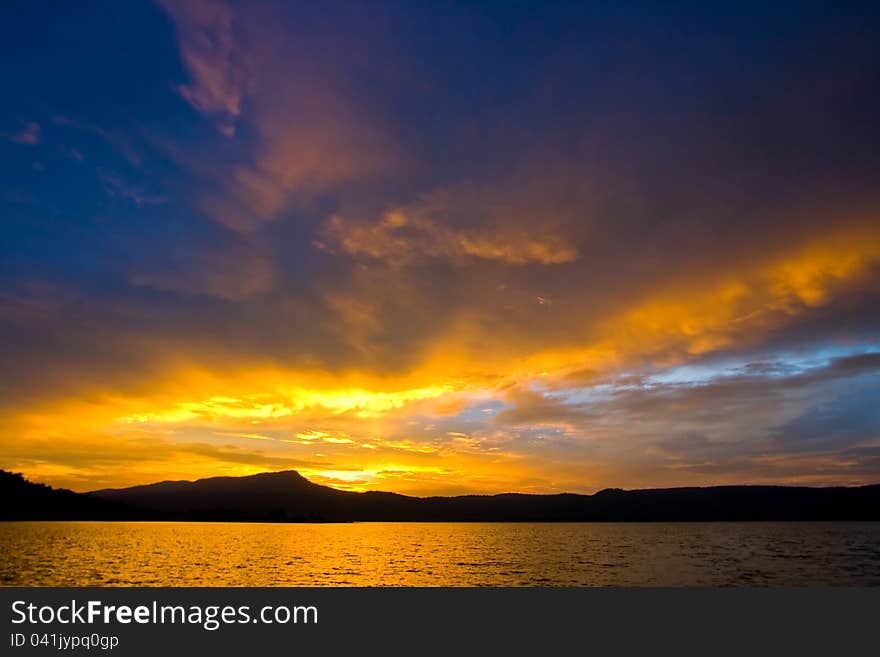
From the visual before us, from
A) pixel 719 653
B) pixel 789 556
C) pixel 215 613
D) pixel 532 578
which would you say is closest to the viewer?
pixel 719 653

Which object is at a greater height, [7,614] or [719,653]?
[7,614]

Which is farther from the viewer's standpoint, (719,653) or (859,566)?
(859,566)

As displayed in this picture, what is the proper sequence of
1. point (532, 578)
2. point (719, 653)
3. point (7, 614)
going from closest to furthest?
point (719, 653)
point (7, 614)
point (532, 578)

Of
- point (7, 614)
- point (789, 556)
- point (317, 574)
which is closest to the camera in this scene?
point (7, 614)

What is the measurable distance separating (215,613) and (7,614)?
41.4 feet

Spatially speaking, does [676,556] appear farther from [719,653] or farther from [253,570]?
[719,653]

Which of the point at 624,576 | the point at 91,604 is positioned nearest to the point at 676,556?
the point at 624,576

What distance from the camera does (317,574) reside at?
282 feet

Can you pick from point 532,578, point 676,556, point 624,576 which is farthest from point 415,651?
point 676,556

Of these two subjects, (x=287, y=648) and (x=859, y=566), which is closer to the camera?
(x=287, y=648)

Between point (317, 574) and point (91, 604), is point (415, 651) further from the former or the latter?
point (317, 574)

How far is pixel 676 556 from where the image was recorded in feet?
382

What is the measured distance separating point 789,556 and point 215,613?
12021 cm

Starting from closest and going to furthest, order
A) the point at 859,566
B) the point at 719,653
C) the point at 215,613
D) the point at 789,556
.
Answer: the point at 719,653 < the point at 215,613 < the point at 859,566 < the point at 789,556
